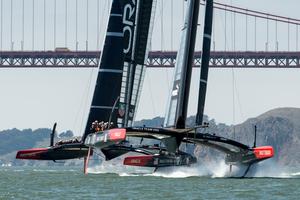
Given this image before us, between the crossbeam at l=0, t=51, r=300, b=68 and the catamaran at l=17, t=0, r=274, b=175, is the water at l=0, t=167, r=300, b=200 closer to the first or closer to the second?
the catamaran at l=17, t=0, r=274, b=175

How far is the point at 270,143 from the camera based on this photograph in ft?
493

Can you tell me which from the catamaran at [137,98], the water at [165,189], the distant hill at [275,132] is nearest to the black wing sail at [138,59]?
the catamaran at [137,98]

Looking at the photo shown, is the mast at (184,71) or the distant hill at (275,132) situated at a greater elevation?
the mast at (184,71)

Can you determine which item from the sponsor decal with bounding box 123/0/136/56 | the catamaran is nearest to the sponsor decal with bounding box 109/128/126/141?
the catamaran

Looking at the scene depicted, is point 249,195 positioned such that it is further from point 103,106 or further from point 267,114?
point 267,114

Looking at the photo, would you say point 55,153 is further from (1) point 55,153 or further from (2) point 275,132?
(2) point 275,132

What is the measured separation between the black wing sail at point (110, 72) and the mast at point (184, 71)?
530 centimetres

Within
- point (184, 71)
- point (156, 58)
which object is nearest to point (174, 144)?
point (184, 71)

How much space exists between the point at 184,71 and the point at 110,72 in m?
6.02

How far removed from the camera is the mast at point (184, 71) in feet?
110

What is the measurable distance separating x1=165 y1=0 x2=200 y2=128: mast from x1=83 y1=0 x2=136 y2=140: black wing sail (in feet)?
17.4

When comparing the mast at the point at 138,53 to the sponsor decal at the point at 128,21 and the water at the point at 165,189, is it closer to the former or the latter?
the sponsor decal at the point at 128,21

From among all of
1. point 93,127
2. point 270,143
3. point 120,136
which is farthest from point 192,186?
point 270,143

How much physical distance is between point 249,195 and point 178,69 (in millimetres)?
6073
